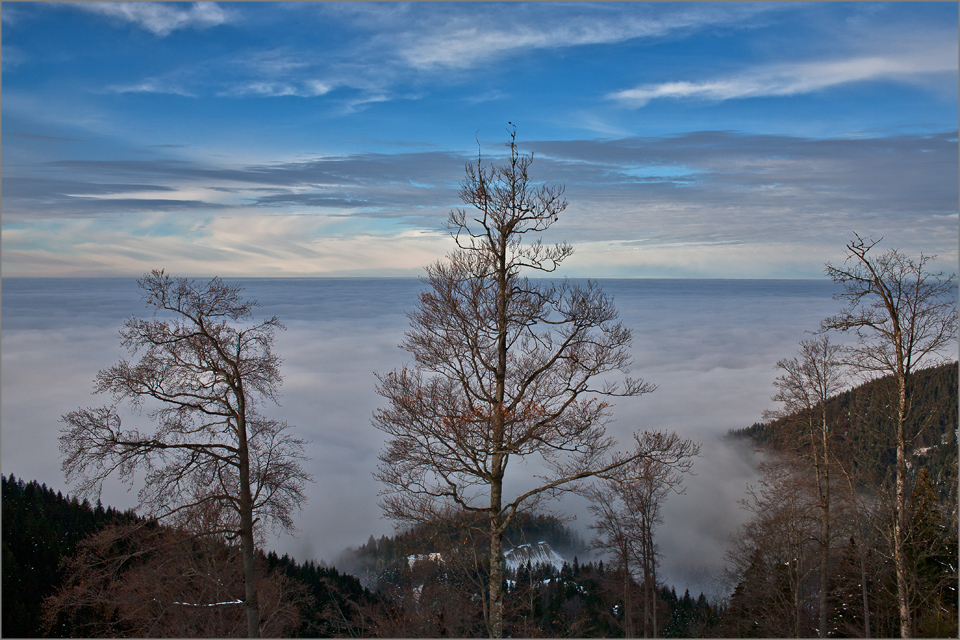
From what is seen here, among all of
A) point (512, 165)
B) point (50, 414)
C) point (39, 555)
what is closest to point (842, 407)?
point (512, 165)

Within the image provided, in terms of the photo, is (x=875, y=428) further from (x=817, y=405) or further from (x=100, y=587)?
(x=100, y=587)

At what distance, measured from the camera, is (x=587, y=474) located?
10562 millimetres

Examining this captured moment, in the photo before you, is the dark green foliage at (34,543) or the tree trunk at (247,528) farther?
the dark green foliage at (34,543)

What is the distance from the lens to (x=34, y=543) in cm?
3444

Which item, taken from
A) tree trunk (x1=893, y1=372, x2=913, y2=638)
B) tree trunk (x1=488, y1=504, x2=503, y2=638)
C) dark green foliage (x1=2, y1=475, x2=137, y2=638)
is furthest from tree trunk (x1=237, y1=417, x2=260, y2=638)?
dark green foliage (x1=2, y1=475, x2=137, y2=638)

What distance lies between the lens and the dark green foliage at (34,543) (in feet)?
97.5

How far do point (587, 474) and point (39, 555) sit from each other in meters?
39.5

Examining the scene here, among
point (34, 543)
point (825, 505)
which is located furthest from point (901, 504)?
point (34, 543)

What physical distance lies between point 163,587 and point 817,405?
1783 centimetres

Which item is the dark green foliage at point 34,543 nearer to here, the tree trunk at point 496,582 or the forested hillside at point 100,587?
the forested hillside at point 100,587

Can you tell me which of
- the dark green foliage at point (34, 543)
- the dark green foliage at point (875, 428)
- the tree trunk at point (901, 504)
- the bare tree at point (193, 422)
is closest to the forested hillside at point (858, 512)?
the dark green foliage at point (875, 428)

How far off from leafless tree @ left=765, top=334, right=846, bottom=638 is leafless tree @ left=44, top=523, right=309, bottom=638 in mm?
14995

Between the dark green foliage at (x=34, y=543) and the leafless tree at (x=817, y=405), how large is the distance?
30381mm

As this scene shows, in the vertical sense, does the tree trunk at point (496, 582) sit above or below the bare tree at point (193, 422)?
below
